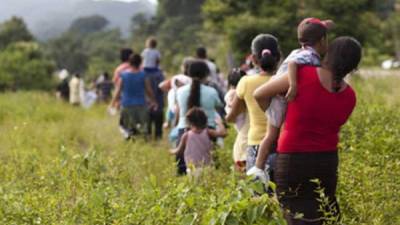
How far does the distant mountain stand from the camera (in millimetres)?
96506

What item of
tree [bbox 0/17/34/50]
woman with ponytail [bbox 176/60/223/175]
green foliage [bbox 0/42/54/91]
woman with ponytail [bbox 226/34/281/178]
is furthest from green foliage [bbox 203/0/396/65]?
tree [bbox 0/17/34/50]

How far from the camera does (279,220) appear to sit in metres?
3.59

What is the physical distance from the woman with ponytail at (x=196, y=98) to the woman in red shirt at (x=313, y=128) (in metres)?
2.49

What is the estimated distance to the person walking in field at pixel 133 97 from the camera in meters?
9.01

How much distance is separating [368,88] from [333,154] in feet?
27.8

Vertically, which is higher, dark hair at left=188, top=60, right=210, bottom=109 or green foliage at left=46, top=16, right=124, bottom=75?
dark hair at left=188, top=60, right=210, bottom=109

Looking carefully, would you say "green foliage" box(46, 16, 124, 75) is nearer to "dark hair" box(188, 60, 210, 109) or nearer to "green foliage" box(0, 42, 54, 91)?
"green foliage" box(0, 42, 54, 91)

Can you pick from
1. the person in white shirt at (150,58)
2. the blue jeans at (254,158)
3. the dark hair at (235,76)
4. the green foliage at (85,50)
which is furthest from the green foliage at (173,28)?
the blue jeans at (254,158)

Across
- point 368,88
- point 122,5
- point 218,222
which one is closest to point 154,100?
point 368,88

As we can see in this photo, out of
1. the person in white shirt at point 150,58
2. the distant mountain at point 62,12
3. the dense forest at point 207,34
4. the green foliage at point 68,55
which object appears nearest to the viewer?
the person in white shirt at point 150,58

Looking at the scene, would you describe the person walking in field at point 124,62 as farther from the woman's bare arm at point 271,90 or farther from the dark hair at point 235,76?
the woman's bare arm at point 271,90

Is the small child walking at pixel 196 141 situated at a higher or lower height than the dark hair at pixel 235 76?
lower

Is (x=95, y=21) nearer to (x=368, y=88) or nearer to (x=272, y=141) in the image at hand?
(x=368, y=88)

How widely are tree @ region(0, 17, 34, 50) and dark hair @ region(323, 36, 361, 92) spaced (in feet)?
109
